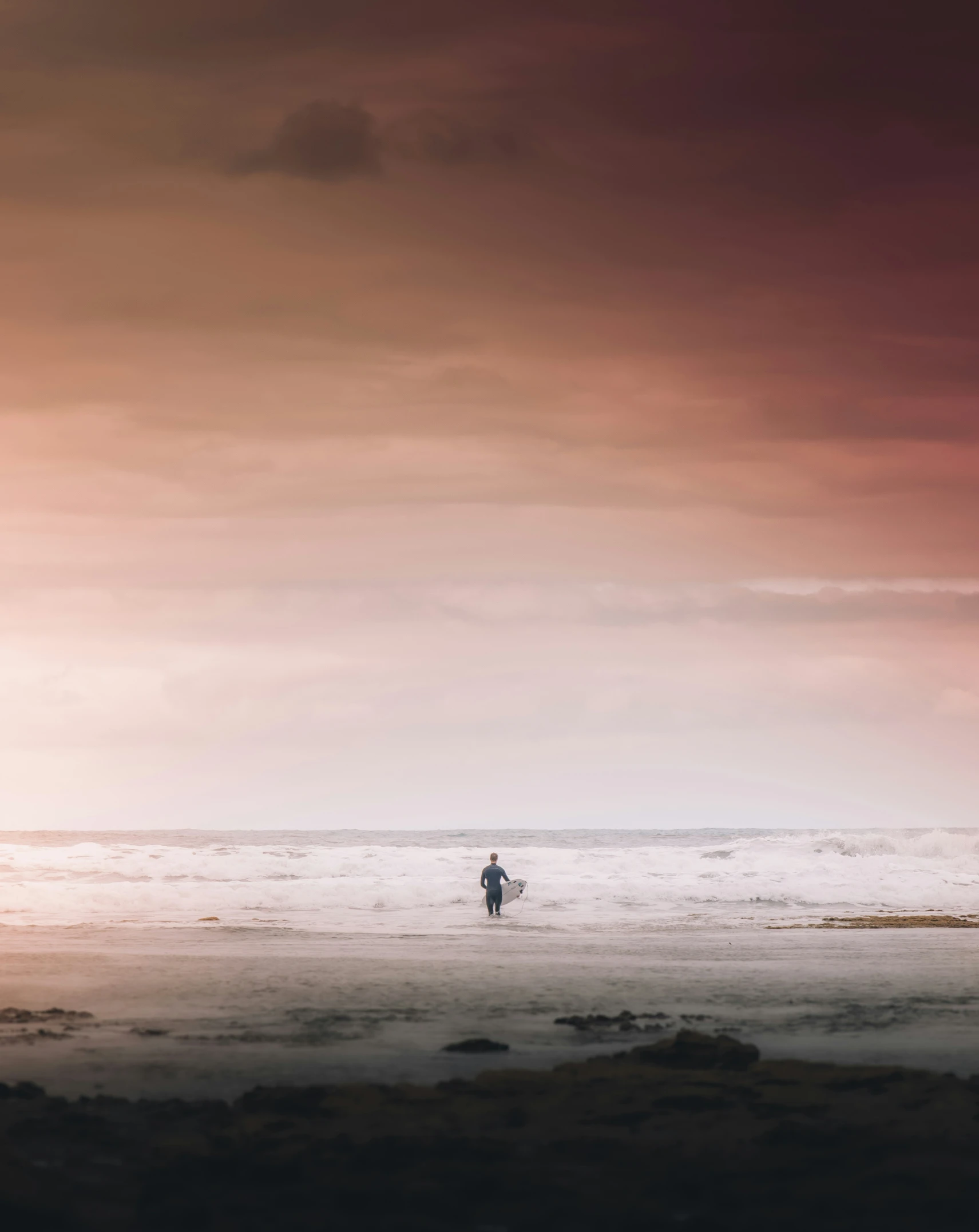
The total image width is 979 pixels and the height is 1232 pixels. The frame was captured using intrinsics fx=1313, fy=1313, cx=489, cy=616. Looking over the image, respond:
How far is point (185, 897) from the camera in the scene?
123ft

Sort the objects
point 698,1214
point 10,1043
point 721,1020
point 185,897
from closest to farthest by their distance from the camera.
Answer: point 698,1214, point 10,1043, point 721,1020, point 185,897

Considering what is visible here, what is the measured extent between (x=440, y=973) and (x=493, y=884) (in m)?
13.9

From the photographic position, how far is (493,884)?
32844 mm

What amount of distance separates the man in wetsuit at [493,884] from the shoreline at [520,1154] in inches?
859

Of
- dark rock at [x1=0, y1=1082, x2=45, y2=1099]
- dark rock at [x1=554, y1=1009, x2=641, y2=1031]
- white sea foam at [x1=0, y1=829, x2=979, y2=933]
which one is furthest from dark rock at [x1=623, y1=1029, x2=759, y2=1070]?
white sea foam at [x1=0, y1=829, x2=979, y2=933]

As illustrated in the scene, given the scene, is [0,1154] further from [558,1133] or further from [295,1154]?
[558,1133]

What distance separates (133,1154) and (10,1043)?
5.02 meters

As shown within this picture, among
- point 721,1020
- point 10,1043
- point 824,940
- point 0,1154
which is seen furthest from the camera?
point 824,940

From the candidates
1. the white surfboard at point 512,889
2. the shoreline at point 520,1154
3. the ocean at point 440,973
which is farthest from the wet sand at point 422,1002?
the white surfboard at point 512,889

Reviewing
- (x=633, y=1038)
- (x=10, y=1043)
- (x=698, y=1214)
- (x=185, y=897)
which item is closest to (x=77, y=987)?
(x=10, y=1043)

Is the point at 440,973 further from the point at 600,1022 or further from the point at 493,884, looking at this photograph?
the point at 493,884

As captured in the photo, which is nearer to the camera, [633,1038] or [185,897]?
[633,1038]

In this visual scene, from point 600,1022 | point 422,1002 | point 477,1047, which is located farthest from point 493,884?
point 477,1047

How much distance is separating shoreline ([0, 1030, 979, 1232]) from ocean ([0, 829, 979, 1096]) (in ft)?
3.71
